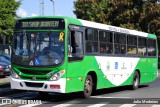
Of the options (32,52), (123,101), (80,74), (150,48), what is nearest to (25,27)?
(32,52)

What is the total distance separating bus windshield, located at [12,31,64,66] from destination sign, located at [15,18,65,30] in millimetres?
212

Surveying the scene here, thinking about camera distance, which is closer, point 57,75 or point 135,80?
point 57,75

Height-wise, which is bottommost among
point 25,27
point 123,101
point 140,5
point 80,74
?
point 123,101

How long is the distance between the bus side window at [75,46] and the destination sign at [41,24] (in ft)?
1.80

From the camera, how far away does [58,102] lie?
44.2 ft

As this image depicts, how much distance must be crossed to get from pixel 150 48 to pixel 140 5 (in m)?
31.5

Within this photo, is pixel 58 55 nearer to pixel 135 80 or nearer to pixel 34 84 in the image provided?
pixel 34 84

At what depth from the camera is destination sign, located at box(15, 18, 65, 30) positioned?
13.5 m

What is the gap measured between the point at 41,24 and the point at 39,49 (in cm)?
88

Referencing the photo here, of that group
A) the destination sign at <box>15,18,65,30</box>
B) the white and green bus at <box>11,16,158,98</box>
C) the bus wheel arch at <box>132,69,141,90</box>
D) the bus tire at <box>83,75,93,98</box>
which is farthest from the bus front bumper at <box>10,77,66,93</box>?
the bus wheel arch at <box>132,69,141,90</box>

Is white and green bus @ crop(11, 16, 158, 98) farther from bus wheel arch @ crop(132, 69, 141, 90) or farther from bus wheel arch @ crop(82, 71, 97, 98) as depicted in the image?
bus wheel arch @ crop(132, 69, 141, 90)

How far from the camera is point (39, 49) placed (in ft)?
44.2

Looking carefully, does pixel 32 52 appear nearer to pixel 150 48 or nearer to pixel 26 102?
pixel 26 102

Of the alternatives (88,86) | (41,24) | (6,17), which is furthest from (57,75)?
(6,17)
